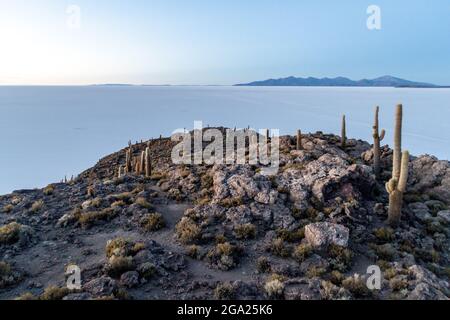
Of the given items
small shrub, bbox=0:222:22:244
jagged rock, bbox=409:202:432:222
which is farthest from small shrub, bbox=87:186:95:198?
jagged rock, bbox=409:202:432:222

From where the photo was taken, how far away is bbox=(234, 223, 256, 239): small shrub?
1195 cm

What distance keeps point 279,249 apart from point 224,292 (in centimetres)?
306

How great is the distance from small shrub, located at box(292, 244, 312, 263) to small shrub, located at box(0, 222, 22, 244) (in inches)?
404

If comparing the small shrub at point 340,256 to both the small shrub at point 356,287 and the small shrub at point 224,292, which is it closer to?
the small shrub at point 356,287

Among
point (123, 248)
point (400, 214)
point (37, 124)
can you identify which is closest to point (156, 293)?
point (123, 248)

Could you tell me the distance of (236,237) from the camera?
11969 mm

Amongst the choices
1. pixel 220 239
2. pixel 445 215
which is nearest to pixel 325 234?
pixel 220 239

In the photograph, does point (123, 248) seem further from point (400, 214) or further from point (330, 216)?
point (400, 214)

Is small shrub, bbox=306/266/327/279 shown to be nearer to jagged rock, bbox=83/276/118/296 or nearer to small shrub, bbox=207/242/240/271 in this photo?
small shrub, bbox=207/242/240/271

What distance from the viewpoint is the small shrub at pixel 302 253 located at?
34.5 feet

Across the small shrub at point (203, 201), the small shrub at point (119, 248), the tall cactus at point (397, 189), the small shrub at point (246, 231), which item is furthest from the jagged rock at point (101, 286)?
the tall cactus at point (397, 189)

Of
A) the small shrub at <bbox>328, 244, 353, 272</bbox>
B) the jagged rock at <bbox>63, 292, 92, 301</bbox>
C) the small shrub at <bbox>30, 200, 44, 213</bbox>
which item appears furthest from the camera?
the small shrub at <bbox>30, 200, 44, 213</bbox>

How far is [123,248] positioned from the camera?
1069 centimetres
